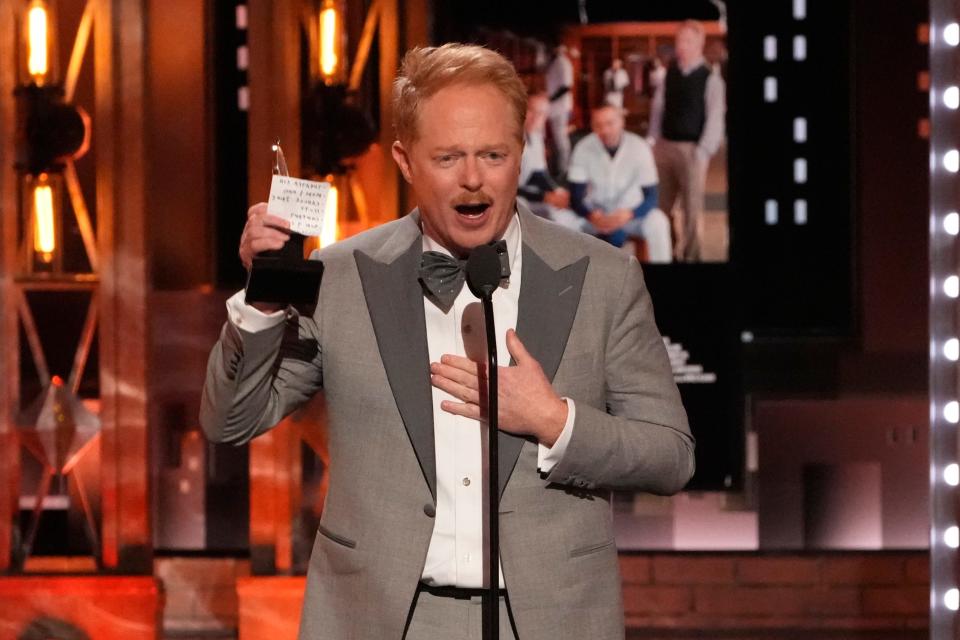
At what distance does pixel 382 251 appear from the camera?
1958 millimetres

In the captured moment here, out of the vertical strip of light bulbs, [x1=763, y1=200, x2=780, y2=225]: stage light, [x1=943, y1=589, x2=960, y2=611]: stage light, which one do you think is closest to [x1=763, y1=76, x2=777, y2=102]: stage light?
[x1=763, y1=200, x2=780, y2=225]: stage light

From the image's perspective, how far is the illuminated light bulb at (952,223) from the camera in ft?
8.49

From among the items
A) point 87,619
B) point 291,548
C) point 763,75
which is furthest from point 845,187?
point 87,619

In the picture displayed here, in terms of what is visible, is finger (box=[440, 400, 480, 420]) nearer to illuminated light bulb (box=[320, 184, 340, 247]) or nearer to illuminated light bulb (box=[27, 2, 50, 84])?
illuminated light bulb (box=[320, 184, 340, 247])

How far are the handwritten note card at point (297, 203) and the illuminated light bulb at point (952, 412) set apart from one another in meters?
1.43

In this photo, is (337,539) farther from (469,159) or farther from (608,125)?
(608,125)

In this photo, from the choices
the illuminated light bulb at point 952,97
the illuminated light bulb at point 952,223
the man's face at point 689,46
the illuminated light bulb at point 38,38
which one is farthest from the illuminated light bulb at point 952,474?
the illuminated light bulb at point 38,38

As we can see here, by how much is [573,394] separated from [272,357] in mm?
410

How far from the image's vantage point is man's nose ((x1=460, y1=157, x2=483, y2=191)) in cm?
181

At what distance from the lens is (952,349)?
2.61 metres

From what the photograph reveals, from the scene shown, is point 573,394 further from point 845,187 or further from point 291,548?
point 845,187

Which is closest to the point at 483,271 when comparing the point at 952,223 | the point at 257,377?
the point at 257,377

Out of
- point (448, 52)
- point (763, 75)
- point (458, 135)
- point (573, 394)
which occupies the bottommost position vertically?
point (573, 394)

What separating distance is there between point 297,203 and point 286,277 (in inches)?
3.8
